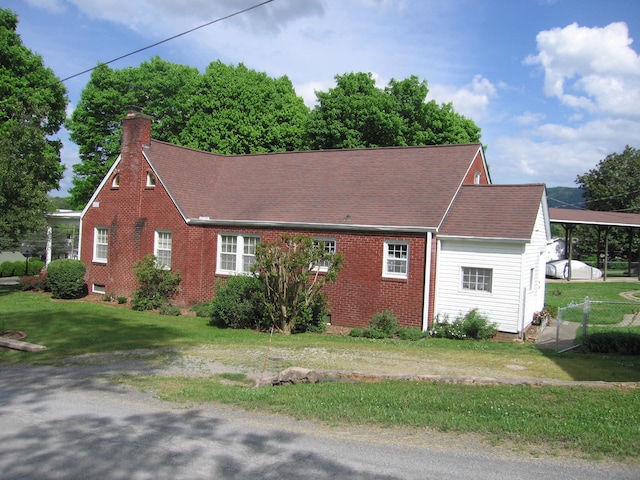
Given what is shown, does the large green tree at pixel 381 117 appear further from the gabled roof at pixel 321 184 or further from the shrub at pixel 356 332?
the shrub at pixel 356 332

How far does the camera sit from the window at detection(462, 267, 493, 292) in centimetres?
1775

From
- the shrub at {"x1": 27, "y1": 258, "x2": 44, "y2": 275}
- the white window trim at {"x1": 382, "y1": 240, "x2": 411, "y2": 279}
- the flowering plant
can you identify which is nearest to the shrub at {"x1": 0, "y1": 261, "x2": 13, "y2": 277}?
the shrub at {"x1": 27, "y1": 258, "x2": 44, "y2": 275}

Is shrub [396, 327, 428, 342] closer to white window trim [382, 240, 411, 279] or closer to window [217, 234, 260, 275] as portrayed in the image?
white window trim [382, 240, 411, 279]

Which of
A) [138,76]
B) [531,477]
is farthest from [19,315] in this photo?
[138,76]

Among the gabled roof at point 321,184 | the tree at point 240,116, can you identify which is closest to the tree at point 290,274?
the gabled roof at point 321,184

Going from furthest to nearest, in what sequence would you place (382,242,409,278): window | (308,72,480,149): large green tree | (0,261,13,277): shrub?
(0,261,13,277): shrub
(308,72,480,149): large green tree
(382,242,409,278): window

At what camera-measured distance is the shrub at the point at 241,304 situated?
18.2m

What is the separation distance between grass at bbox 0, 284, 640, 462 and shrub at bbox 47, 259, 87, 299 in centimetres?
374

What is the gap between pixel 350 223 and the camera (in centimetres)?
1928

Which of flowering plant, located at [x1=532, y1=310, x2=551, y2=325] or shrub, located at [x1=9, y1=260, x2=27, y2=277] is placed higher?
flowering plant, located at [x1=532, y1=310, x2=551, y2=325]

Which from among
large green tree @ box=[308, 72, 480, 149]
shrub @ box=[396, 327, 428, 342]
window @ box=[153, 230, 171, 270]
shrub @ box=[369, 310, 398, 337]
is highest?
large green tree @ box=[308, 72, 480, 149]

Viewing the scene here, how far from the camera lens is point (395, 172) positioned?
21391mm

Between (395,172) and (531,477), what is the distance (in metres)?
16.6

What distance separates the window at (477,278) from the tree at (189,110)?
73.1 ft
